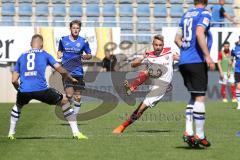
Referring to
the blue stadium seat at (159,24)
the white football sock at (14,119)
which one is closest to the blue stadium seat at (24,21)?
the blue stadium seat at (159,24)

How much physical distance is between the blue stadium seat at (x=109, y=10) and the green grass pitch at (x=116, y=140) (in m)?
11.5

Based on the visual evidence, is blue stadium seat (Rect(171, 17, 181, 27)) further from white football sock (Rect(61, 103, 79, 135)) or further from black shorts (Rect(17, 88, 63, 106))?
black shorts (Rect(17, 88, 63, 106))

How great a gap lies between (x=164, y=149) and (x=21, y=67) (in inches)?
113

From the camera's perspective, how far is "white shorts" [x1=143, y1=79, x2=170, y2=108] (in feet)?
44.4

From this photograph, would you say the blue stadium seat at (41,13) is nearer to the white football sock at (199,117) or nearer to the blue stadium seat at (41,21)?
the blue stadium seat at (41,21)

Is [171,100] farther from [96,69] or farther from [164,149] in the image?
[164,149]

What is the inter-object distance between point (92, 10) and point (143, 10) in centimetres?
209

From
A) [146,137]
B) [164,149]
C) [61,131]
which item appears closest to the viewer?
[164,149]

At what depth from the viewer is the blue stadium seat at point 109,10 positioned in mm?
29667

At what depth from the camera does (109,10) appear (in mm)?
29703

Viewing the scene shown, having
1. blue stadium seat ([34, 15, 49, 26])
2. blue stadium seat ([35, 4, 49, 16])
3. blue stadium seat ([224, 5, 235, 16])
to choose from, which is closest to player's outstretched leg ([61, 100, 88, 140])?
blue stadium seat ([34, 15, 49, 26])

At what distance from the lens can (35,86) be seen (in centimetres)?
1166

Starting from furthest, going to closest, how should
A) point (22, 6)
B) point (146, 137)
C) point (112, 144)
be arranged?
1. point (22, 6)
2. point (146, 137)
3. point (112, 144)

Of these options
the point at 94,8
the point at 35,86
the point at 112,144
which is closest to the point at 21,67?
the point at 35,86
